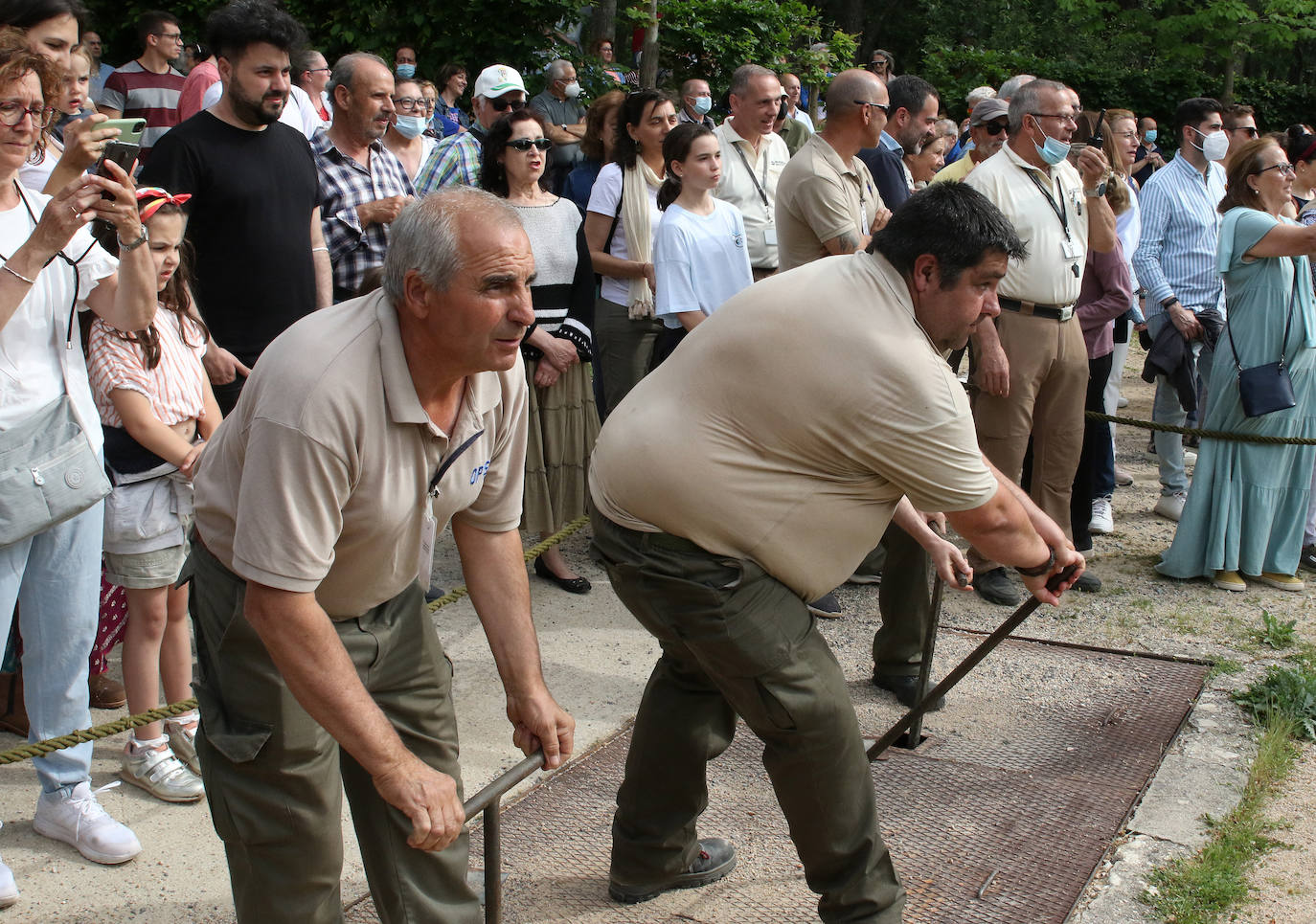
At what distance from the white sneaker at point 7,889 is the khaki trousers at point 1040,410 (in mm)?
4163

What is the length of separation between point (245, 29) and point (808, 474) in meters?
2.81

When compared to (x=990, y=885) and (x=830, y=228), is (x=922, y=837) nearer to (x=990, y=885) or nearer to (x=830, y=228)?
(x=990, y=885)

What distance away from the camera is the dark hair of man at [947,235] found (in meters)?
2.99

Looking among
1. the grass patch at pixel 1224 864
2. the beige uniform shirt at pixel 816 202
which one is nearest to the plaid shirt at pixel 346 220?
the beige uniform shirt at pixel 816 202

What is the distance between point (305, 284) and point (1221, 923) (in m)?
3.68

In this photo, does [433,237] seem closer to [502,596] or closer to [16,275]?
[502,596]

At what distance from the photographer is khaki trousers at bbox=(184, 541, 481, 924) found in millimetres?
2525

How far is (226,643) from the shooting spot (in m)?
2.52

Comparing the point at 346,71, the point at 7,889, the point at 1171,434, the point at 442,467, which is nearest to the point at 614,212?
the point at 346,71

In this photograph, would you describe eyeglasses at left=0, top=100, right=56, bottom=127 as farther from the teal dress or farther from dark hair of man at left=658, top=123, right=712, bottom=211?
the teal dress

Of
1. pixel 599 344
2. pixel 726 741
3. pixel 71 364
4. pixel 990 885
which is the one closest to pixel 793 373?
pixel 726 741

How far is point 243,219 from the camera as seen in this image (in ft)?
15.1

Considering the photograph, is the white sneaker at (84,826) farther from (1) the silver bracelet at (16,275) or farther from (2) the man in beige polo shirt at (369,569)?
(1) the silver bracelet at (16,275)

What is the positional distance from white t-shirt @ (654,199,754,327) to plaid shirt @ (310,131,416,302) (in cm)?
121
